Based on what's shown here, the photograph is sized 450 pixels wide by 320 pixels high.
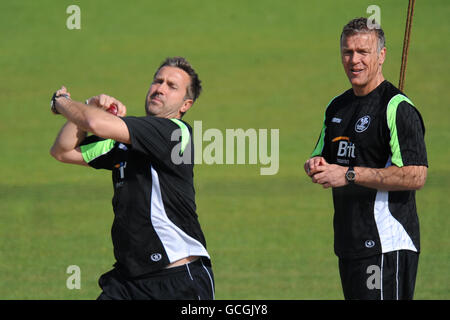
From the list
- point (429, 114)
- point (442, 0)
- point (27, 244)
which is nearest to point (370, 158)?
point (27, 244)

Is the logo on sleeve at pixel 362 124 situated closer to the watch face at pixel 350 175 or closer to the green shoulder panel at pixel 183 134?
the watch face at pixel 350 175

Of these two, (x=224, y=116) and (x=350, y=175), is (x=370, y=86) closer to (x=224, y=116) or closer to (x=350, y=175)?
(x=350, y=175)

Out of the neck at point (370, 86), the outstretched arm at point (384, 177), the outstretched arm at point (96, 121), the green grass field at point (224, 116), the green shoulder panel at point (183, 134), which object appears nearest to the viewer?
the outstretched arm at point (96, 121)

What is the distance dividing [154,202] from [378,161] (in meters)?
1.62

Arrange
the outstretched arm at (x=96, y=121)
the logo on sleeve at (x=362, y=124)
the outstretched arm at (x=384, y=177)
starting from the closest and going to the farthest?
the outstretched arm at (x=96, y=121) < the outstretched arm at (x=384, y=177) < the logo on sleeve at (x=362, y=124)

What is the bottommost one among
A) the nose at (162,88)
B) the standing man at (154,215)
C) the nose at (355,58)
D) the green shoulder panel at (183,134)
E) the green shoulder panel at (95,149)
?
the standing man at (154,215)

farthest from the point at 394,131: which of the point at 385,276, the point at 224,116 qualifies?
the point at 224,116

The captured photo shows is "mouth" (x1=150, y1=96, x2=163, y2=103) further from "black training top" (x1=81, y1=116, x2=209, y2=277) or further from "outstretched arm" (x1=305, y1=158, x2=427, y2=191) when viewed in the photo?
"outstretched arm" (x1=305, y1=158, x2=427, y2=191)

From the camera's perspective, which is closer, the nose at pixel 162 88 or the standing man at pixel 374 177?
the standing man at pixel 374 177

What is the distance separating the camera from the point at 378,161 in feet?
19.5

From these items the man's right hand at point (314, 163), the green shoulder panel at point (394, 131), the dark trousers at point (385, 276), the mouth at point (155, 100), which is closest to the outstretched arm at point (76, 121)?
the mouth at point (155, 100)

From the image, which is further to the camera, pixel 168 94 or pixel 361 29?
pixel 168 94

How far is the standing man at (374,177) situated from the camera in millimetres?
5785

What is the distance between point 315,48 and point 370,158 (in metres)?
20.5
